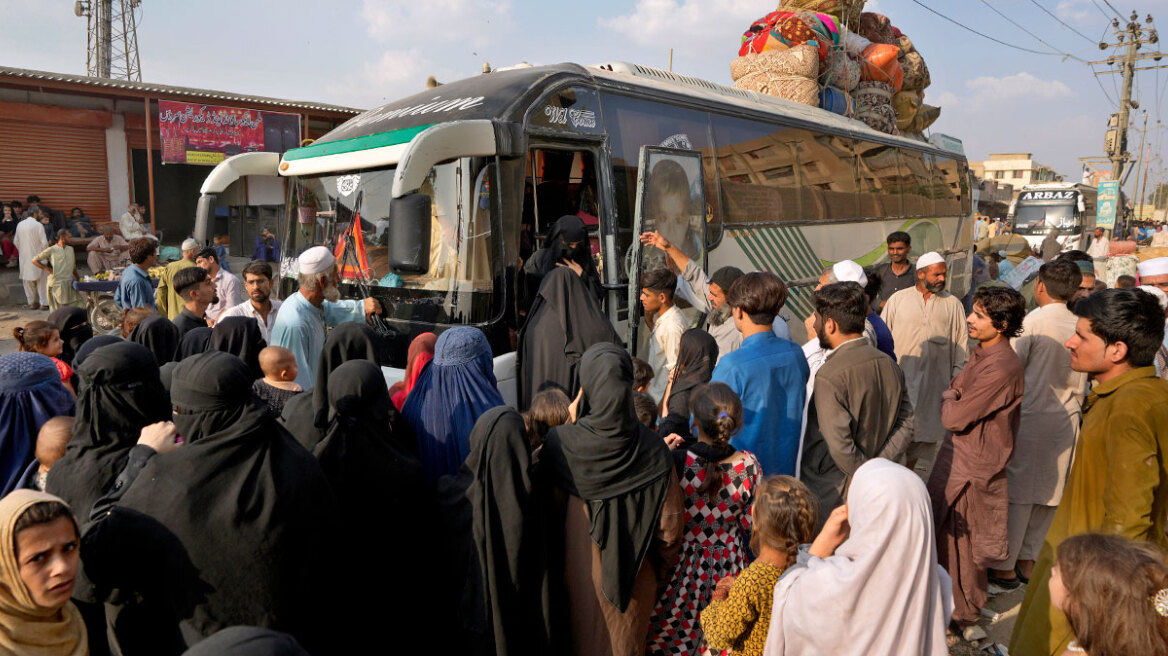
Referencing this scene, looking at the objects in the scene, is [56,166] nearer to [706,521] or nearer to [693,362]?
[693,362]

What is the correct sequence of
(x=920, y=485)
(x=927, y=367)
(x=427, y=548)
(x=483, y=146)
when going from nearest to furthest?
(x=920, y=485)
(x=427, y=548)
(x=483, y=146)
(x=927, y=367)

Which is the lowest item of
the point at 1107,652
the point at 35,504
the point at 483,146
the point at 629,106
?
the point at 1107,652

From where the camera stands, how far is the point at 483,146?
16.0ft

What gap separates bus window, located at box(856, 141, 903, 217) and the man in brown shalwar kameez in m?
6.53

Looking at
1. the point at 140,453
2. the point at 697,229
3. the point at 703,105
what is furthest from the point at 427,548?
the point at 703,105

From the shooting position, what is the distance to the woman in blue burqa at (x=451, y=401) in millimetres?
3047

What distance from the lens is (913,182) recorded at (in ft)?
37.6

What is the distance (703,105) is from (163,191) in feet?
49.1

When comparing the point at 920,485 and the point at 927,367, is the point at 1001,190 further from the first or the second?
the point at 920,485

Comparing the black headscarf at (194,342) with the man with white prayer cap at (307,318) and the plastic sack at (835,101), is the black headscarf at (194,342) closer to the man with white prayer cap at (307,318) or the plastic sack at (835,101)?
the man with white prayer cap at (307,318)

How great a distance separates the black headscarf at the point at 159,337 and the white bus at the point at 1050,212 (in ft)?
94.9

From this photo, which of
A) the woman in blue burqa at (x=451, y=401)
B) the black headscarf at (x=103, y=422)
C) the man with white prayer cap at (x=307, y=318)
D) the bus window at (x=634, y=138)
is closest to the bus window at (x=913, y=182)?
the bus window at (x=634, y=138)

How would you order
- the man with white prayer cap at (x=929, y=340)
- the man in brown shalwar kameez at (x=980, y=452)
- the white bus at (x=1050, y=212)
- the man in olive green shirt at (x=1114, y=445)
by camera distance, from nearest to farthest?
the man in olive green shirt at (x=1114, y=445) < the man in brown shalwar kameez at (x=980, y=452) < the man with white prayer cap at (x=929, y=340) < the white bus at (x=1050, y=212)

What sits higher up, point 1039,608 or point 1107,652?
point 1107,652
